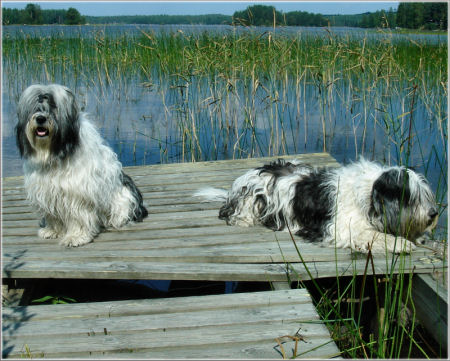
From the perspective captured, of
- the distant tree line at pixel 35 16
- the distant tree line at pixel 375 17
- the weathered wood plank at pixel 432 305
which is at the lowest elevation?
the weathered wood plank at pixel 432 305

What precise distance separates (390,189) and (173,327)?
5.72ft

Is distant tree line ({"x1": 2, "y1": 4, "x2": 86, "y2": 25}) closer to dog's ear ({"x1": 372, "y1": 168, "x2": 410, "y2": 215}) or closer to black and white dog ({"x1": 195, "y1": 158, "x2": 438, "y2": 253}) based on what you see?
black and white dog ({"x1": 195, "y1": 158, "x2": 438, "y2": 253})

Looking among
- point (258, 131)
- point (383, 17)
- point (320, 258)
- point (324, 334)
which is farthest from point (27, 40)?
point (324, 334)

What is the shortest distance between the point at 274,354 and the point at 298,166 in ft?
7.21

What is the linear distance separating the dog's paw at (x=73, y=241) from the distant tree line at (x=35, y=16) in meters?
9.20

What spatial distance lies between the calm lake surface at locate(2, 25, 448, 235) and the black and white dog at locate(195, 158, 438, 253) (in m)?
2.59

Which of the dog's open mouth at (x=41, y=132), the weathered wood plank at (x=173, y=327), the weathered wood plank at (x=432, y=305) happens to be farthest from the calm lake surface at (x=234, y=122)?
the weathered wood plank at (x=173, y=327)

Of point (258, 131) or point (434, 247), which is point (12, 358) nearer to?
point (434, 247)

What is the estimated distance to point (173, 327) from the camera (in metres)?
2.74

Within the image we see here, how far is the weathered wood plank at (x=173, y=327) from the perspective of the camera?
2559mm

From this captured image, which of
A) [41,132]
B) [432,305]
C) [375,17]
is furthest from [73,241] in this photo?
[375,17]

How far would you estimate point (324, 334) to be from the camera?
2676mm

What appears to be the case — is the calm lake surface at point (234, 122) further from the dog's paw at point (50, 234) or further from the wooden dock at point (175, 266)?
the dog's paw at point (50, 234)

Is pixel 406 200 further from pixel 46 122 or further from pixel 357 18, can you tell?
pixel 357 18
